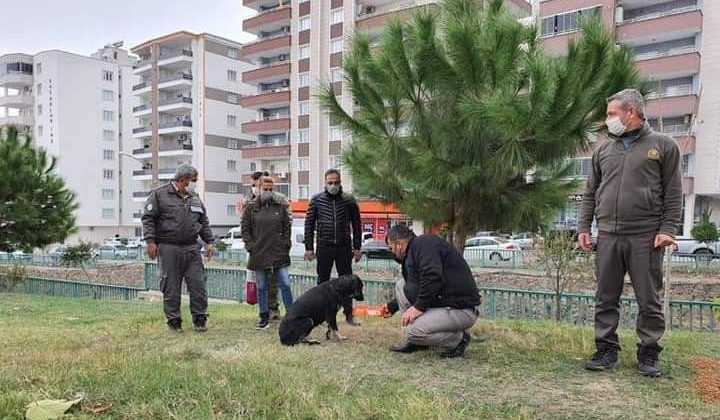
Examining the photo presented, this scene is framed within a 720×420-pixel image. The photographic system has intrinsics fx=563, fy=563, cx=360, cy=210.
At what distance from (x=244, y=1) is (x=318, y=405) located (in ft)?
156

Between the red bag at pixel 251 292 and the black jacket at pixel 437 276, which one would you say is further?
the red bag at pixel 251 292

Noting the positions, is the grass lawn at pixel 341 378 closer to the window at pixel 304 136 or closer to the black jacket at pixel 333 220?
the black jacket at pixel 333 220

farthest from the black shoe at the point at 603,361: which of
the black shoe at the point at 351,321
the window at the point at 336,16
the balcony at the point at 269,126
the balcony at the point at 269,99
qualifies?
the balcony at the point at 269,99

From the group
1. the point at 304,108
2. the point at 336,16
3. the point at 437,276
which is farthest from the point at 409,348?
the point at 336,16

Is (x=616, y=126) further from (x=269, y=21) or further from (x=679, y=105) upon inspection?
(x=269, y=21)

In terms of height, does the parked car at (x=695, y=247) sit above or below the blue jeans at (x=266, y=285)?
below

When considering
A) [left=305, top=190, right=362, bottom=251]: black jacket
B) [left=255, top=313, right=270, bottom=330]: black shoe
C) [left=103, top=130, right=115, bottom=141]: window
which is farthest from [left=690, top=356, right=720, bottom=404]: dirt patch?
[left=103, top=130, right=115, bottom=141]: window

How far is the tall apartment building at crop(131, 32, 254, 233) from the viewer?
161 feet

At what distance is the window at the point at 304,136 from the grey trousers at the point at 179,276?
36444 millimetres

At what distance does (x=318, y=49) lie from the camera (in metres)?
41.3

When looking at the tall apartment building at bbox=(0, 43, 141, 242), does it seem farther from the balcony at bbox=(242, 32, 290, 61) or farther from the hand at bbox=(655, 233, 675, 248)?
the hand at bbox=(655, 233, 675, 248)

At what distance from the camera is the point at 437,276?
4.36m

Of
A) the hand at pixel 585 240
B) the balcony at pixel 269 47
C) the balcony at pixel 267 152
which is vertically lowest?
the hand at pixel 585 240

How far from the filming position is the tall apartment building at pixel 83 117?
56156 millimetres
